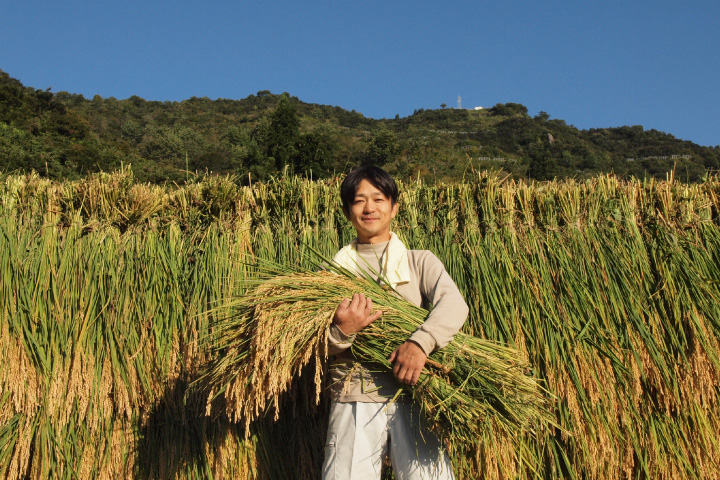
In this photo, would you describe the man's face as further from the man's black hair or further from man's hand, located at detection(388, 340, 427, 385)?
man's hand, located at detection(388, 340, 427, 385)

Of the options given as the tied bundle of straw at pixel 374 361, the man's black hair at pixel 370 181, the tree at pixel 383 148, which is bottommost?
the tied bundle of straw at pixel 374 361

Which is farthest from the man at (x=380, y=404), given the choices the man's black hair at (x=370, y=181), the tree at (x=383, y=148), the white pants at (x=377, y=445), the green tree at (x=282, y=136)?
the tree at (x=383, y=148)

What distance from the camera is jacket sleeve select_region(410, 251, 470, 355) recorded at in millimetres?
1560

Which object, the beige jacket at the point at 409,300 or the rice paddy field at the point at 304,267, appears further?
the rice paddy field at the point at 304,267

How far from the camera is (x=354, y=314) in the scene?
161 centimetres

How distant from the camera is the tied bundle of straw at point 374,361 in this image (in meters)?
1.63

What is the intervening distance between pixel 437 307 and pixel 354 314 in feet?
0.98

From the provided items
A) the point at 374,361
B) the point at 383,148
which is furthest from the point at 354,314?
the point at 383,148

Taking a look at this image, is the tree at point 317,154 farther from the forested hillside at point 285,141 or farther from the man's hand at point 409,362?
the man's hand at point 409,362

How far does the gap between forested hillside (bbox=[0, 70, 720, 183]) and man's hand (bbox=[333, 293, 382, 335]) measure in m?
1.38

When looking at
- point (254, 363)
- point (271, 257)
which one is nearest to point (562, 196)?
point (271, 257)

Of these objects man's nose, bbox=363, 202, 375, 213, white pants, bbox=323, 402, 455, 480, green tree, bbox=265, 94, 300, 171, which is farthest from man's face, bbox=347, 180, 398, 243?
green tree, bbox=265, 94, 300, 171

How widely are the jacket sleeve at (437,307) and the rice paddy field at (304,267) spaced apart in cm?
69

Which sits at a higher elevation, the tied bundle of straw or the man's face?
the man's face
